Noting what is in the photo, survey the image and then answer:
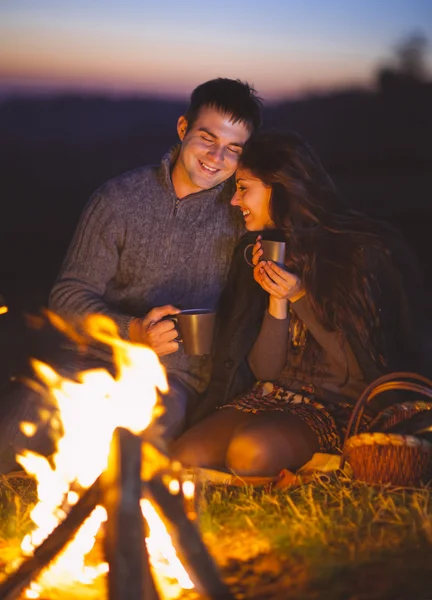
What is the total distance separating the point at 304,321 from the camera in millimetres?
3992

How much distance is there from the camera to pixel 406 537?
3.09 metres

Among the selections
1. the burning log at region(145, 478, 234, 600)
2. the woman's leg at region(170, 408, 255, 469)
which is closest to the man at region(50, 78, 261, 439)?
the woman's leg at region(170, 408, 255, 469)

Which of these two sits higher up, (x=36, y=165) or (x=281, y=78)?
(x=281, y=78)

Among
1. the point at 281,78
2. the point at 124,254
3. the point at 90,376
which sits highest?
the point at 281,78

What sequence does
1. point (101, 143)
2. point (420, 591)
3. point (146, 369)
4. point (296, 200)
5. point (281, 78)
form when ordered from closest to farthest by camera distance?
point (420, 591)
point (146, 369)
point (296, 200)
point (281, 78)
point (101, 143)

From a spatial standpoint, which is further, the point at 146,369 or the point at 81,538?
the point at 146,369

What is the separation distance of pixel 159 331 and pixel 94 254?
64 cm

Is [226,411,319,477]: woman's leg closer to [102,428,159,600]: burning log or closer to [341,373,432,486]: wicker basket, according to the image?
[341,373,432,486]: wicker basket

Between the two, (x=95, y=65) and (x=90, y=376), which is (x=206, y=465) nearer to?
(x=90, y=376)

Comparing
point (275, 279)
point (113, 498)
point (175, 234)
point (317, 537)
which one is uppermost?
point (175, 234)

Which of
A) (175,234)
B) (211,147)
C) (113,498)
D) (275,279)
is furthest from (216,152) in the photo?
(113,498)

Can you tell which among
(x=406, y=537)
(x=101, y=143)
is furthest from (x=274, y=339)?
(x=101, y=143)

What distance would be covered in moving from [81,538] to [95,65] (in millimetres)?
4175

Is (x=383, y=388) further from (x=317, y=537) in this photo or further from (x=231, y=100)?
(x=231, y=100)
